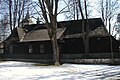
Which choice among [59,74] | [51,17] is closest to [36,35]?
[51,17]

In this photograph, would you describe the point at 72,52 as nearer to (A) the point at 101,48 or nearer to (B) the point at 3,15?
(A) the point at 101,48

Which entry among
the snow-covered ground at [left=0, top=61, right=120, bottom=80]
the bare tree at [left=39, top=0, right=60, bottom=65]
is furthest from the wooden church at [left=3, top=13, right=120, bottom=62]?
the snow-covered ground at [left=0, top=61, right=120, bottom=80]

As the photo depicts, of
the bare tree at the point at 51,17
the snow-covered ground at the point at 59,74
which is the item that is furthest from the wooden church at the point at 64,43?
the snow-covered ground at the point at 59,74

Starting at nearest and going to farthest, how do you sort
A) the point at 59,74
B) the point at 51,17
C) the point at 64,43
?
the point at 59,74
the point at 51,17
the point at 64,43

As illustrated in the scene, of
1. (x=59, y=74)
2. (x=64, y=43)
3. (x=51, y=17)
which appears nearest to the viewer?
(x=59, y=74)

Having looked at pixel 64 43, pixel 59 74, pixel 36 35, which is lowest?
pixel 59 74

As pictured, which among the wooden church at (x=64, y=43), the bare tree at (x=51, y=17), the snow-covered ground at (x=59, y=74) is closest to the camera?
the snow-covered ground at (x=59, y=74)

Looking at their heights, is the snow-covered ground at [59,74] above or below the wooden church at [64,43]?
below

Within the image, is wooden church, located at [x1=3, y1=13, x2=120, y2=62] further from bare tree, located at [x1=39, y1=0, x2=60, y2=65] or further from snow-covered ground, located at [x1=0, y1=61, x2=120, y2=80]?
snow-covered ground, located at [x1=0, y1=61, x2=120, y2=80]

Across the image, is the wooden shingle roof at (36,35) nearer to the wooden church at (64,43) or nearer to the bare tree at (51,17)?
the wooden church at (64,43)

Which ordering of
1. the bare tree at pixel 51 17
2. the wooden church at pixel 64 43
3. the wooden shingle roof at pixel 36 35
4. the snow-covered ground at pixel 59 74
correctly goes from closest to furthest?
the snow-covered ground at pixel 59 74
the bare tree at pixel 51 17
the wooden church at pixel 64 43
the wooden shingle roof at pixel 36 35

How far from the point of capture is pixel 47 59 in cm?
4184

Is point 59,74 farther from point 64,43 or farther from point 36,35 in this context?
point 36,35

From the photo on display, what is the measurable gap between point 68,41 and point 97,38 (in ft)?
17.1
